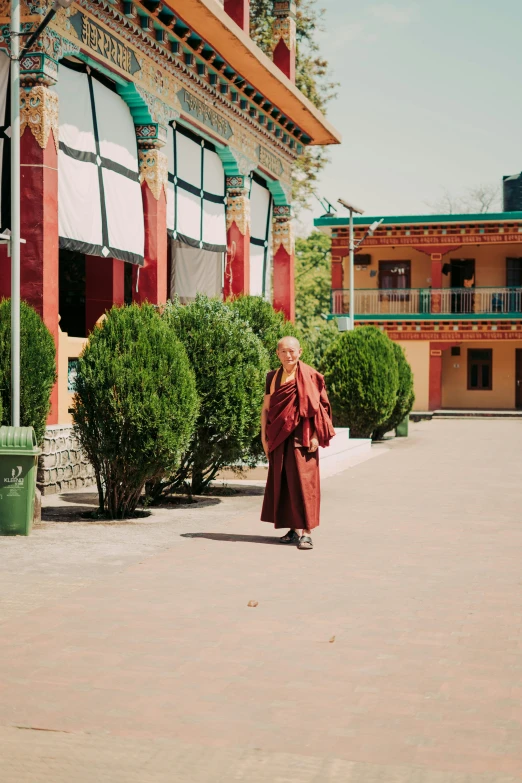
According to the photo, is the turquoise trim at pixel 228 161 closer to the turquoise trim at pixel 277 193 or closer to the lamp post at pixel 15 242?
the turquoise trim at pixel 277 193

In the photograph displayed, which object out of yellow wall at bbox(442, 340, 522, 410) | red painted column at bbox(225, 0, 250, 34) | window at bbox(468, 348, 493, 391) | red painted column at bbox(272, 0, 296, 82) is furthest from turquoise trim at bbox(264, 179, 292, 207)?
window at bbox(468, 348, 493, 391)

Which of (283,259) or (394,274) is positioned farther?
(394,274)

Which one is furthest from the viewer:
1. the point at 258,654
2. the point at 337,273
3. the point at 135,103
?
the point at 337,273

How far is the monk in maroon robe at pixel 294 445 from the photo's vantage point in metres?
9.30

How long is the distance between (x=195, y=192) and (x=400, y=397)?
7971mm

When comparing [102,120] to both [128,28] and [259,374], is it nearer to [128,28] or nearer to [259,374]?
[128,28]

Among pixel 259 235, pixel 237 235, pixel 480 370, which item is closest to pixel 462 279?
pixel 480 370

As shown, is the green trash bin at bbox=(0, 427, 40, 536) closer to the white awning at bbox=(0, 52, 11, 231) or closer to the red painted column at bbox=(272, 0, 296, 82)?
the white awning at bbox=(0, 52, 11, 231)

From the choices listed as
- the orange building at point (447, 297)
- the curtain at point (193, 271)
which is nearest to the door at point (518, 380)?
the orange building at point (447, 297)

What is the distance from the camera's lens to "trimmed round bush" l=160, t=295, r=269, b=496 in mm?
12078

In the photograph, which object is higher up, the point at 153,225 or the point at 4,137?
the point at 4,137

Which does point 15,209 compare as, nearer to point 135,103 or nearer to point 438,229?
point 135,103

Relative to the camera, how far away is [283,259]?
2506 centimetres

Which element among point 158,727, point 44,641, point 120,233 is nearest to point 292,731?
point 158,727
